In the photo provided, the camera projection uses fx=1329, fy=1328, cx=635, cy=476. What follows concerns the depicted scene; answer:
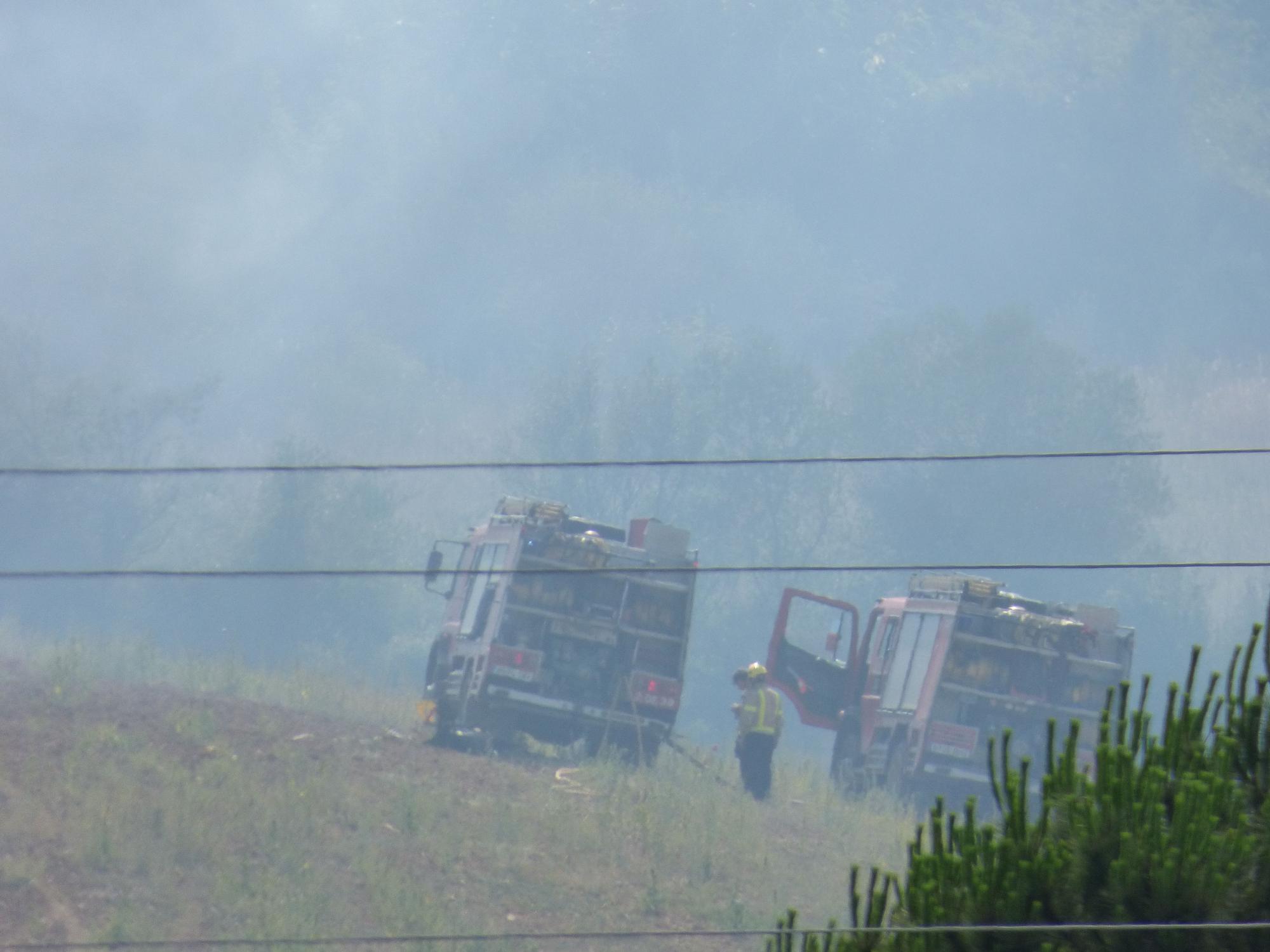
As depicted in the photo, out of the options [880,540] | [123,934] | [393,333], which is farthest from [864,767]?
[393,333]

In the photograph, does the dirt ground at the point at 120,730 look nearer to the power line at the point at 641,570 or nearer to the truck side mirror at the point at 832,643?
the power line at the point at 641,570

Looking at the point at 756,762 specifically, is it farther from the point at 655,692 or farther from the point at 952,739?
the point at 952,739

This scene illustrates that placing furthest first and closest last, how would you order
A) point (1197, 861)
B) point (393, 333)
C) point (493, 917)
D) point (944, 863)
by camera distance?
point (393, 333) → point (493, 917) → point (944, 863) → point (1197, 861)

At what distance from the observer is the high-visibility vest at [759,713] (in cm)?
1506

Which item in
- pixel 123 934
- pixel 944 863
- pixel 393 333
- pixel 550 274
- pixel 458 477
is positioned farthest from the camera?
pixel 550 274

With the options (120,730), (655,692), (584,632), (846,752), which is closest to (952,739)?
(846,752)

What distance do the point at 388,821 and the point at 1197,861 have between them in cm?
915

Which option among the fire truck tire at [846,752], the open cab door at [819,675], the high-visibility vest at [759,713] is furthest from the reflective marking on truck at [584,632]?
the fire truck tire at [846,752]

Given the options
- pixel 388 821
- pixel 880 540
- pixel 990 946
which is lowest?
pixel 388 821

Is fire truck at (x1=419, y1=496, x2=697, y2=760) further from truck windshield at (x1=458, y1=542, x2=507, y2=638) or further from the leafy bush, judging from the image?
the leafy bush

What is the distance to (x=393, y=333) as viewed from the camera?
99438 millimetres

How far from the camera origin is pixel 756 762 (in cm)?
1535

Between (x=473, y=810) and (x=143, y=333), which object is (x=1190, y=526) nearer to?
(x=143, y=333)

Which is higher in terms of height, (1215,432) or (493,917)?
(1215,432)
